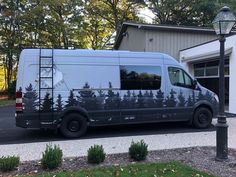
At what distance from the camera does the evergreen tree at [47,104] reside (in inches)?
400

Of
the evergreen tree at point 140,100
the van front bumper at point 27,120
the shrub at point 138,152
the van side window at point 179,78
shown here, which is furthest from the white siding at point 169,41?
the shrub at point 138,152

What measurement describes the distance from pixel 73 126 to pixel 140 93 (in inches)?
95.0

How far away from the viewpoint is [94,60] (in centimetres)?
1084

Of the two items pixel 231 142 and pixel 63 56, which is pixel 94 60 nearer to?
pixel 63 56

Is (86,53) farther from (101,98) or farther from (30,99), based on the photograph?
(30,99)

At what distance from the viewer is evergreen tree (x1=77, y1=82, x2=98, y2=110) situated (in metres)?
10.6

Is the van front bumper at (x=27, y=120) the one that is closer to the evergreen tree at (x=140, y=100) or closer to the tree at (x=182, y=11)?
the evergreen tree at (x=140, y=100)

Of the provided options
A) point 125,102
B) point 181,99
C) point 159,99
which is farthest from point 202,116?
point 125,102

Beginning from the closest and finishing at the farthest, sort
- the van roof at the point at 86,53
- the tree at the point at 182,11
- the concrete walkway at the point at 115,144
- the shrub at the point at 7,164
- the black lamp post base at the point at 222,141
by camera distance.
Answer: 1. the shrub at the point at 7,164
2. the black lamp post base at the point at 222,141
3. the concrete walkway at the point at 115,144
4. the van roof at the point at 86,53
5. the tree at the point at 182,11

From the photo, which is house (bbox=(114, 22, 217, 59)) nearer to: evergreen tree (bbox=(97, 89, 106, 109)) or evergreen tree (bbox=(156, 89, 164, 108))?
evergreen tree (bbox=(156, 89, 164, 108))

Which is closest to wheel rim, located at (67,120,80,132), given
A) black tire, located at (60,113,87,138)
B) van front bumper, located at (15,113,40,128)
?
black tire, located at (60,113,87,138)

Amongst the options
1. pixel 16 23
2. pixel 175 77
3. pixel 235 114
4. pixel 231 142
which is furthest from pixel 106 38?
pixel 231 142

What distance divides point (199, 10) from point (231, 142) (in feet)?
91.9

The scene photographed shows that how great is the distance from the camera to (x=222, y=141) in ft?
24.8
